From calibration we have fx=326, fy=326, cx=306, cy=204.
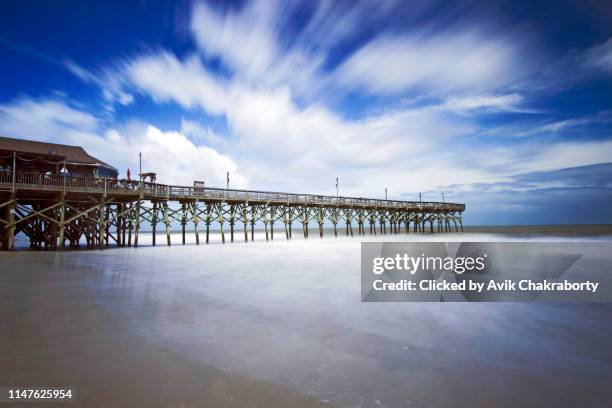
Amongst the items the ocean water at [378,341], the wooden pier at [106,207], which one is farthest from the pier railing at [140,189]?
the ocean water at [378,341]

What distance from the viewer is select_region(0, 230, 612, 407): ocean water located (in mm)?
3775

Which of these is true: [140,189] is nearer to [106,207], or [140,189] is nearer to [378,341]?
[106,207]

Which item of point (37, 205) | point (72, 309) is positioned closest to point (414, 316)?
point (72, 309)

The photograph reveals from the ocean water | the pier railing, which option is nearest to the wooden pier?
the pier railing

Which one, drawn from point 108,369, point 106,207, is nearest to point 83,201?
point 106,207

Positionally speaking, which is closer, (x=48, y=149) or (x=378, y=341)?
(x=378, y=341)

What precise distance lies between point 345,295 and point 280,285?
7.98ft

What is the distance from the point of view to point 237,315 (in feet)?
22.7

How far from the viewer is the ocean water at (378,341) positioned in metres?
3.78

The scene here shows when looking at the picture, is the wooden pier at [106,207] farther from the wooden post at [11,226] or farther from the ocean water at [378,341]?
the ocean water at [378,341]

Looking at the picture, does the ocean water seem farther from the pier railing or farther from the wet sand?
the pier railing

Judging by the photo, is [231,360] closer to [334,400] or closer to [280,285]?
[334,400]

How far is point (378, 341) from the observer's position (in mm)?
5426

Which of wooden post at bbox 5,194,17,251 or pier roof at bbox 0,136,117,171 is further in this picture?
pier roof at bbox 0,136,117,171
